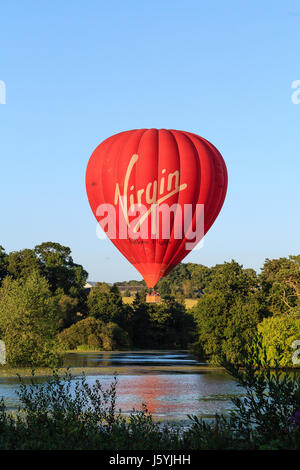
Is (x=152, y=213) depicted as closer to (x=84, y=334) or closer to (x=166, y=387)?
(x=166, y=387)

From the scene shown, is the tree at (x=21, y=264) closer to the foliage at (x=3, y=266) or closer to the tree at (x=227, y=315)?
the foliage at (x=3, y=266)

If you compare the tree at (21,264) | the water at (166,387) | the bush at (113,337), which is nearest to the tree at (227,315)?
the water at (166,387)

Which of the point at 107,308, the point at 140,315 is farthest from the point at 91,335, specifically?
the point at 140,315

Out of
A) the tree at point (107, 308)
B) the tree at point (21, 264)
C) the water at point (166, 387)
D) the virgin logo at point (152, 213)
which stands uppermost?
the tree at point (21, 264)

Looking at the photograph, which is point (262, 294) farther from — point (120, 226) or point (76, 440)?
point (76, 440)

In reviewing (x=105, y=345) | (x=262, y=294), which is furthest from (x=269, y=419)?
(x=105, y=345)
